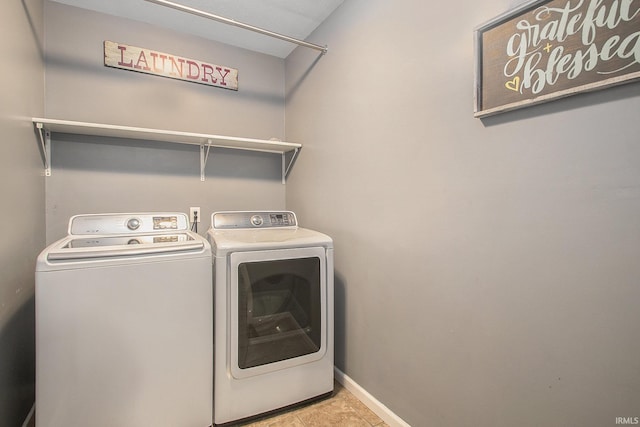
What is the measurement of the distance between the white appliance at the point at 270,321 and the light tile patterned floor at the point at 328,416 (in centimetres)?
6

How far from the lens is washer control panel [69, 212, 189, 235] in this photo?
170 centimetres

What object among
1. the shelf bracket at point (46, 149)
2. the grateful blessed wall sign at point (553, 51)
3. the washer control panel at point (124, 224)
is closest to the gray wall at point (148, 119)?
the shelf bracket at point (46, 149)

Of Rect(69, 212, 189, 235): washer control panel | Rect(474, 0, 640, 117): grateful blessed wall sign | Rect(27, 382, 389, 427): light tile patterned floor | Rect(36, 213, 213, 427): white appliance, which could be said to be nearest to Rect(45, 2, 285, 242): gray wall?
Rect(69, 212, 189, 235): washer control panel

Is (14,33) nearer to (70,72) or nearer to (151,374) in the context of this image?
(70,72)

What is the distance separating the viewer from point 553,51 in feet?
3.07

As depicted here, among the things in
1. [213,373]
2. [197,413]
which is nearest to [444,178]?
[213,373]

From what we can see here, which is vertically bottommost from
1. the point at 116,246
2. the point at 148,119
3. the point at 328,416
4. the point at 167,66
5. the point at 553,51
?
the point at 328,416

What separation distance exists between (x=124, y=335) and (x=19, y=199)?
937mm

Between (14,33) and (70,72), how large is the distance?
24.4 inches

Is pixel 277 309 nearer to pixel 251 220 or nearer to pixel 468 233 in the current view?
pixel 251 220

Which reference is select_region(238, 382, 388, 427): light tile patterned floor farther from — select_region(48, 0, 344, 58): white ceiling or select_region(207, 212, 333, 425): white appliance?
select_region(48, 0, 344, 58): white ceiling

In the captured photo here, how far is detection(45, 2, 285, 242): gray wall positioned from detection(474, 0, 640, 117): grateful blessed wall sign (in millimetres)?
1985

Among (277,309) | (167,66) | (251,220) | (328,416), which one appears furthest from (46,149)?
(328,416)

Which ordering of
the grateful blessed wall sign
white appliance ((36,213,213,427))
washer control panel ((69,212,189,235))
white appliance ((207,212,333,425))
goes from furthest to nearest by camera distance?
washer control panel ((69,212,189,235)) → white appliance ((207,212,333,425)) → white appliance ((36,213,213,427)) → the grateful blessed wall sign
